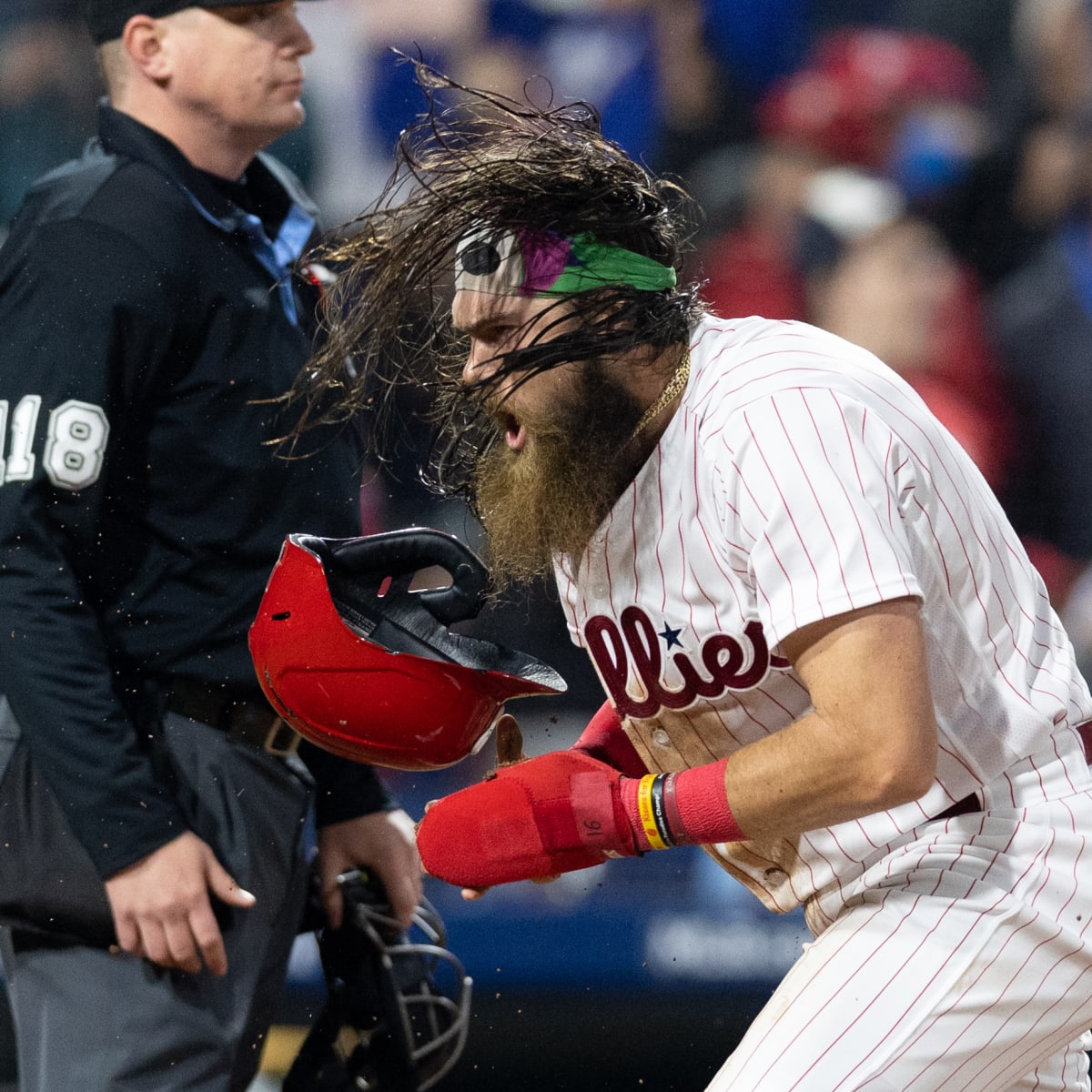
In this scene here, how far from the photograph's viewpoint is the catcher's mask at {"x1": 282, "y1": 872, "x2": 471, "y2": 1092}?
7.89 ft

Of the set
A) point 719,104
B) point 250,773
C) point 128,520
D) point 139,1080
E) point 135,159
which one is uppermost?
point 719,104

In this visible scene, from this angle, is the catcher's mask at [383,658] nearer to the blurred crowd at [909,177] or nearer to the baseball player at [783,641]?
the baseball player at [783,641]

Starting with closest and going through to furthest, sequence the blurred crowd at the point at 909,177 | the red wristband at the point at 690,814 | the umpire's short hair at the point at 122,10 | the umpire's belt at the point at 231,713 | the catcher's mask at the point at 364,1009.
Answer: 1. the red wristband at the point at 690,814
2. the umpire's belt at the point at 231,713
3. the umpire's short hair at the point at 122,10
4. the catcher's mask at the point at 364,1009
5. the blurred crowd at the point at 909,177

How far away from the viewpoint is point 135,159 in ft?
7.27

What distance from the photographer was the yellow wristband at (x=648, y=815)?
4.82 ft

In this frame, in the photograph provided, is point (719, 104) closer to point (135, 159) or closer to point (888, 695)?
point (135, 159)

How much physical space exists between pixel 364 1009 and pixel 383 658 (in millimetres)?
903

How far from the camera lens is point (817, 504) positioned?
1366 mm

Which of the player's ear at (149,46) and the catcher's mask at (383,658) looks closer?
the catcher's mask at (383,658)

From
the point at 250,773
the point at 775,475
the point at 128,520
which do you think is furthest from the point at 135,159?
the point at 775,475

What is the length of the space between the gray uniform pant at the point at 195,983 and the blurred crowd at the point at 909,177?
1639 millimetres

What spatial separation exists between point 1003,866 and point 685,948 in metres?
1.69

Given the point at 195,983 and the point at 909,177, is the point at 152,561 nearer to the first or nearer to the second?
the point at 195,983

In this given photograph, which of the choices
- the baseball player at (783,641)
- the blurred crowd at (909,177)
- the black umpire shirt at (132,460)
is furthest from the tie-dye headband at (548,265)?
the blurred crowd at (909,177)
